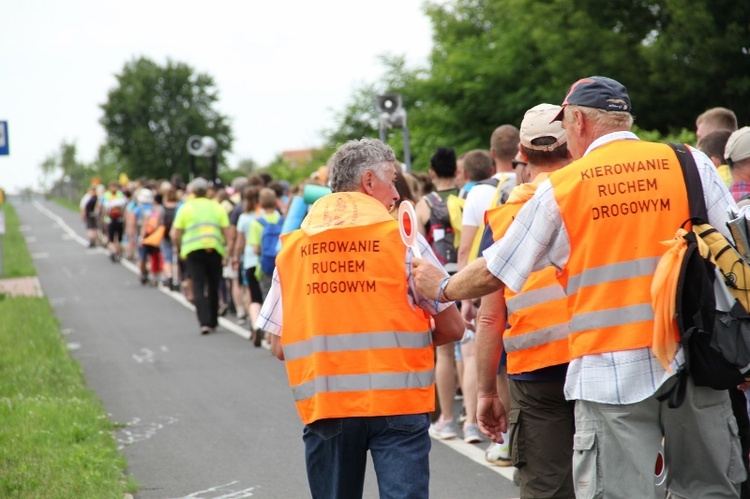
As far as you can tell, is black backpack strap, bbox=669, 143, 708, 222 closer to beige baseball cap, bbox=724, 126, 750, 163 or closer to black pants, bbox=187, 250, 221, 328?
beige baseball cap, bbox=724, 126, 750, 163

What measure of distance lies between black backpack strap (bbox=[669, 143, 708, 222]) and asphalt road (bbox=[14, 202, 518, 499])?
344cm

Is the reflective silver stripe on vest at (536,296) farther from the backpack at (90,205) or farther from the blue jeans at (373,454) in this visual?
the backpack at (90,205)

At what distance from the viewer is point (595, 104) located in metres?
4.05

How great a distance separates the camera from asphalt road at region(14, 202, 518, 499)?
749cm

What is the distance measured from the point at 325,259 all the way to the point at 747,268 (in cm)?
149

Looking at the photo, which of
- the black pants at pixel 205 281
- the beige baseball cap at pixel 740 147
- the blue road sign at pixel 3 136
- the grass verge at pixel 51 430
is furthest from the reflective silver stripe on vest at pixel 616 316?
the blue road sign at pixel 3 136

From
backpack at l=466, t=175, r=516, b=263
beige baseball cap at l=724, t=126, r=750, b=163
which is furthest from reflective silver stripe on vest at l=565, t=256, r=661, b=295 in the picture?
backpack at l=466, t=175, r=516, b=263

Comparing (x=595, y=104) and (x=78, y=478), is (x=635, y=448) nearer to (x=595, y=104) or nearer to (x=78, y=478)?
(x=595, y=104)

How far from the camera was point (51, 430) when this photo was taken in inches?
328

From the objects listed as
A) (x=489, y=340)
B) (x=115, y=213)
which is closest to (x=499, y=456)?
(x=489, y=340)

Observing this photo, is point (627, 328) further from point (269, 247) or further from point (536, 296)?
point (269, 247)

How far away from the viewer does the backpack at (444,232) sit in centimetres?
866

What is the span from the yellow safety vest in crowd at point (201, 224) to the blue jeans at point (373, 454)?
1109 centimetres

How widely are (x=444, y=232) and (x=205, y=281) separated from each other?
7557 millimetres
